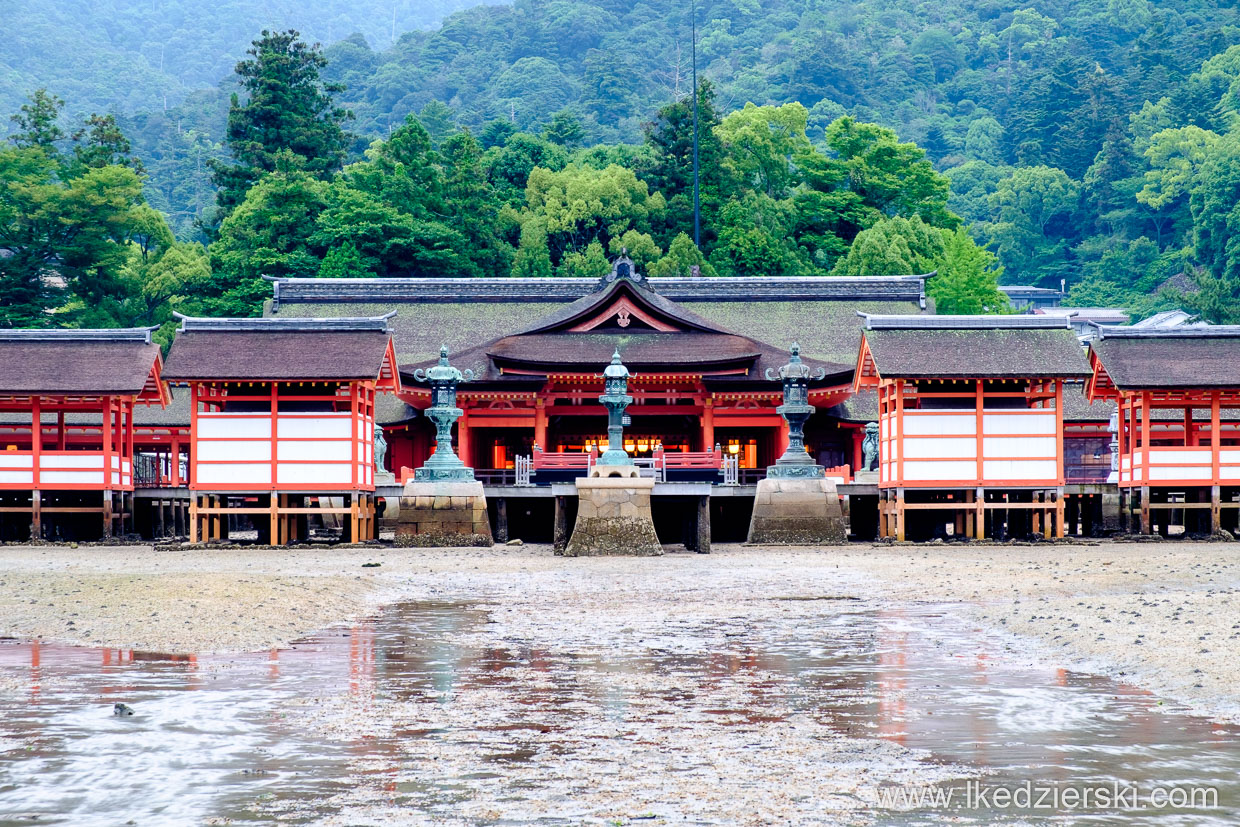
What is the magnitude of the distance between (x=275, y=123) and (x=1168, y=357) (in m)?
56.0

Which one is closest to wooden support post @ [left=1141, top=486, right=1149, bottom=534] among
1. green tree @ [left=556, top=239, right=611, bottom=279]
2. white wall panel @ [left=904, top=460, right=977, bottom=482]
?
white wall panel @ [left=904, top=460, right=977, bottom=482]

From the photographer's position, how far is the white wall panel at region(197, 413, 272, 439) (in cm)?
3575

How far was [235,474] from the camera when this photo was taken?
35.7 m

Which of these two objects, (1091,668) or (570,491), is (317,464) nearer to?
(570,491)

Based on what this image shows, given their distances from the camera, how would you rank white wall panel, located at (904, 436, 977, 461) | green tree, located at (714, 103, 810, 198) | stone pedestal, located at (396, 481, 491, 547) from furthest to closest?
green tree, located at (714, 103, 810, 198) → white wall panel, located at (904, 436, 977, 461) → stone pedestal, located at (396, 481, 491, 547)

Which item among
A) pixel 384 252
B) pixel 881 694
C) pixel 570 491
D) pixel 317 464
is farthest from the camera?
pixel 384 252

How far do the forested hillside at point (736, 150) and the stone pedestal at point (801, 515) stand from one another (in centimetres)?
3120

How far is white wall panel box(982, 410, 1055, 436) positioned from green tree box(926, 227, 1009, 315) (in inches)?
1097

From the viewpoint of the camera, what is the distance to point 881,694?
1334cm

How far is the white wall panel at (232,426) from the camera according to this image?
117 ft

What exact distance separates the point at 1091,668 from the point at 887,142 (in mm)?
63232

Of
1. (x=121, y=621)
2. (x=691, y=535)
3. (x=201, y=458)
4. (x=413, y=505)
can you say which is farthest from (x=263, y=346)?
(x=121, y=621)

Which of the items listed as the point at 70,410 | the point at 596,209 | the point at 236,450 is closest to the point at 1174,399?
the point at 236,450

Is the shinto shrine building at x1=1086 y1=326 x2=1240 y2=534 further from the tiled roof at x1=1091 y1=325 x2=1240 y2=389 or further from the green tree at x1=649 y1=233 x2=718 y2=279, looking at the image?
the green tree at x1=649 y1=233 x2=718 y2=279
